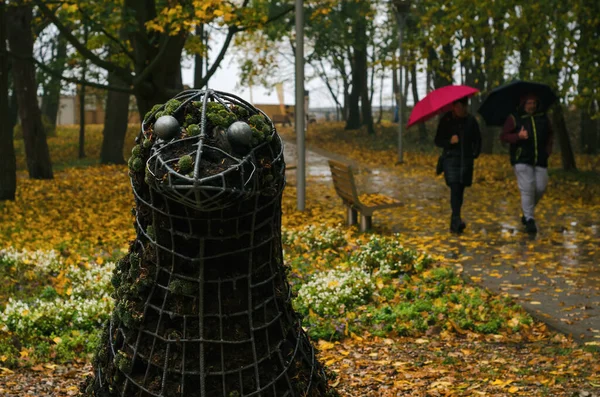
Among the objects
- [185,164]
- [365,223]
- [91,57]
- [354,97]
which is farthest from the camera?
[354,97]

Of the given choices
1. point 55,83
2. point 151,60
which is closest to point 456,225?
point 151,60

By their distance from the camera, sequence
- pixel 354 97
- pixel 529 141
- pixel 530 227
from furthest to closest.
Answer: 1. pixel 354 97
2. pixel 530 227
3. pixel 529 141

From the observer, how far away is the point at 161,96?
15.1 metres

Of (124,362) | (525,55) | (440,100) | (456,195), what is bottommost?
(124,362)

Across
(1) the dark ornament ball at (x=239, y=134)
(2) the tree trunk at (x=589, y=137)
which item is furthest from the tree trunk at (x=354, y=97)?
(1) the dark ornament ball at (x=239, y=134)

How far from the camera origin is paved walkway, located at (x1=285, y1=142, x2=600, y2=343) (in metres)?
7.66

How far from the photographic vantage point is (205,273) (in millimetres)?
3498

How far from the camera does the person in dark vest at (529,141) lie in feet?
36.9

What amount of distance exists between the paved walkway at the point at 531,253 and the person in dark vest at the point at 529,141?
82 centimetres

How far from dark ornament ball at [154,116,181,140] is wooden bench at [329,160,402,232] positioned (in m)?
8.15

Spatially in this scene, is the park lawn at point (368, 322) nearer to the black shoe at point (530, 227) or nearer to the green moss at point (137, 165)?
the black shoe at point (530, 227)

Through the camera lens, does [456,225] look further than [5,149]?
No

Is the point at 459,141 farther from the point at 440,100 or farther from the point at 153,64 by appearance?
the point at 153,64

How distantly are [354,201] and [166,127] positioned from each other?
337 inches
